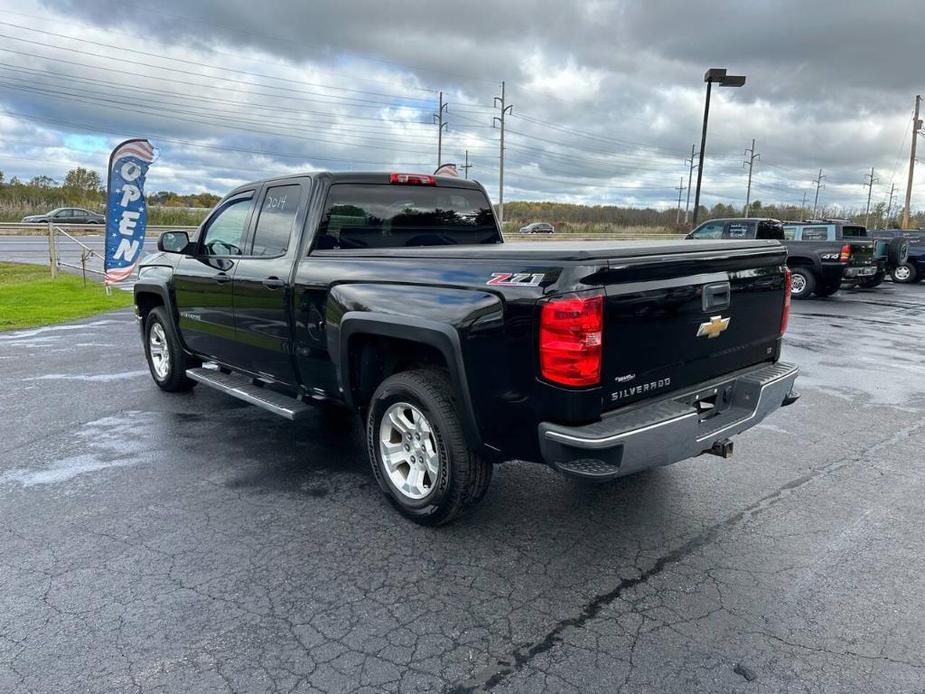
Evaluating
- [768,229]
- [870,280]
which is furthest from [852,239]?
[870,280]

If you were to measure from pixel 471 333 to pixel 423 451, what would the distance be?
33.6 inches

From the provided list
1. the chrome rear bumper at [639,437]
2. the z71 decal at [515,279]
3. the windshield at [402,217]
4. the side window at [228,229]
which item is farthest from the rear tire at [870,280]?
the z71 decal at [515,279]

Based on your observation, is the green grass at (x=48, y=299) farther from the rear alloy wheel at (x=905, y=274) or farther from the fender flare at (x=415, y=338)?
the rear alloy wheel at (x=905, y=274)

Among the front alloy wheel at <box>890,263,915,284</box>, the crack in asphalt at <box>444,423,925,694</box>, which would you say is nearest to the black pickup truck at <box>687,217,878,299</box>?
the front alloy wheel at <box>890,263,915,284</box>

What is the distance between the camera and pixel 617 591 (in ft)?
9.95

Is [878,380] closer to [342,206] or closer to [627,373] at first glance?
[627,373]

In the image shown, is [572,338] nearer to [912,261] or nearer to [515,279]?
[515,279]

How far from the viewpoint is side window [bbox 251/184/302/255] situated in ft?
14.9

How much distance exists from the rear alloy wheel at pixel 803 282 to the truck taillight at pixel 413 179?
13850 mm

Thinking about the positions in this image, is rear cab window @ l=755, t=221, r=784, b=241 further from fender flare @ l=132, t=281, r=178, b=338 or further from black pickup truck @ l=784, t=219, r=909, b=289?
fender flare @ l=132, t=281, r=178, b=338

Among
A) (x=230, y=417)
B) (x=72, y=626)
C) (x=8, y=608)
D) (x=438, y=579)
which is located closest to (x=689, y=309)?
(x=438, y=579)

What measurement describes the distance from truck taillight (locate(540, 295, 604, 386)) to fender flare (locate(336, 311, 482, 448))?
1.61ft

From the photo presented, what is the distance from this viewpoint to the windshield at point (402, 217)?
4.43m

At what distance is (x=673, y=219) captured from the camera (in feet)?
274
